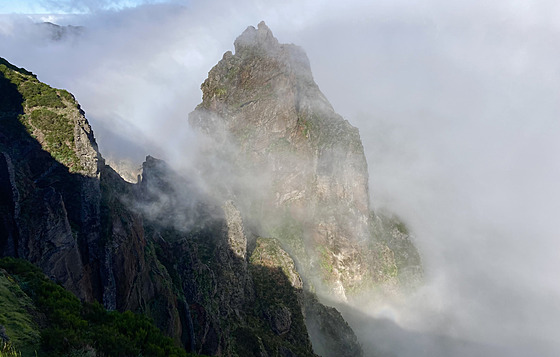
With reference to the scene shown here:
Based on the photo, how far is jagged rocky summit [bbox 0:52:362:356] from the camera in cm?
3738

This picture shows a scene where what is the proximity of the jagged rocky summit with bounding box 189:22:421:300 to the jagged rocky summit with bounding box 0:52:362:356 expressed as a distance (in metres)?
57.8

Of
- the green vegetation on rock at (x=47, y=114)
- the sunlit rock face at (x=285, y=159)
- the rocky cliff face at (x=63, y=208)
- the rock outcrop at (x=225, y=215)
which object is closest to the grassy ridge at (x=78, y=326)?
the rocky cliff face at (x=63, y=208)

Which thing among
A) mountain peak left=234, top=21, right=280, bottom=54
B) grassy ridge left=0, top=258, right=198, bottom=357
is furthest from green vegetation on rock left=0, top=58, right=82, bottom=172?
mountain peak left=234, top=21, right=280, bottom=54

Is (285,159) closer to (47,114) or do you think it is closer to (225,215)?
(225,215)

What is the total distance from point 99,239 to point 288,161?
11824cm

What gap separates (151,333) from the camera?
2803cm

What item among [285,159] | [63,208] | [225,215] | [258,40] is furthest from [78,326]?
[258,40]

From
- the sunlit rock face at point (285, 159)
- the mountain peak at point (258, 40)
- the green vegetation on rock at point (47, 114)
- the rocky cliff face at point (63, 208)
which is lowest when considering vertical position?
the rocky cliff face at point (63, 208)

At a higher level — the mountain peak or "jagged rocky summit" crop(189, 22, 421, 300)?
the mountain peak

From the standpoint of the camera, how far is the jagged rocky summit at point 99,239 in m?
37.4

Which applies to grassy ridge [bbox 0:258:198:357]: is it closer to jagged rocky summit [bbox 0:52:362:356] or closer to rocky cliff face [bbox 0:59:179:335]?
jagged rocky summit [bbox 0:52:362:356]

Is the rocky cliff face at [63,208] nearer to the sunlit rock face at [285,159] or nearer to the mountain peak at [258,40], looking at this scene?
the sunlit rock face at [285,159]

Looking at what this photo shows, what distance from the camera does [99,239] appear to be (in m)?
43.5

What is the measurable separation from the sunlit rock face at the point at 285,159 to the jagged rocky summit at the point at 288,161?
40 cm
